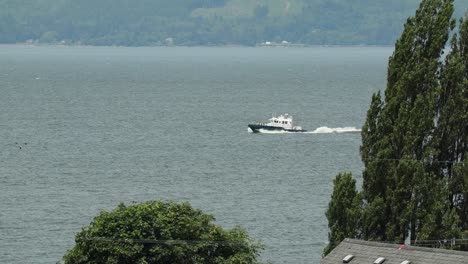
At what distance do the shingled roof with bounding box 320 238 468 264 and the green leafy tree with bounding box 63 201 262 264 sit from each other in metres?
15.4

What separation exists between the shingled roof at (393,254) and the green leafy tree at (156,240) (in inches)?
608

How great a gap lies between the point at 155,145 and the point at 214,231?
11584cm

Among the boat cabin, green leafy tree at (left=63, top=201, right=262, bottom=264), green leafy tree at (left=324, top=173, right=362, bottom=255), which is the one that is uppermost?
green leafy tree at (left=324, top=173, right=362, bottom=255)

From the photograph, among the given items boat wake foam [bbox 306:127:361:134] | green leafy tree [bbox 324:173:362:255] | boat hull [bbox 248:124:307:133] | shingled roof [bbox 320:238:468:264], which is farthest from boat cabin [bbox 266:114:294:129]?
shingled roof [bbox 320:238:468:264]

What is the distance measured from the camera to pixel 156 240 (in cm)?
5794

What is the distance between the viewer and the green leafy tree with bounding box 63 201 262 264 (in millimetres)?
57094

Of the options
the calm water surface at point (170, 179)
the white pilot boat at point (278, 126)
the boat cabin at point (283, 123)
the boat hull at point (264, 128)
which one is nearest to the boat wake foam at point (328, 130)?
the boat hull at point (264, 128)

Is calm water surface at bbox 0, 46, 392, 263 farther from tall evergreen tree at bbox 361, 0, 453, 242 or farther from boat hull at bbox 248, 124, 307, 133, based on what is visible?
tall evergreen tree at bbox 361, 0, 453, 242

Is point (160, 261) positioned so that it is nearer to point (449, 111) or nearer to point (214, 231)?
point (214, 231)

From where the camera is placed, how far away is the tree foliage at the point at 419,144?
51375mm

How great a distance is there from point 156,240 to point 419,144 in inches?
523

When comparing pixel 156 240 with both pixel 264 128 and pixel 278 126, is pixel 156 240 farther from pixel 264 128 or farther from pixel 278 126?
pixel 278 126

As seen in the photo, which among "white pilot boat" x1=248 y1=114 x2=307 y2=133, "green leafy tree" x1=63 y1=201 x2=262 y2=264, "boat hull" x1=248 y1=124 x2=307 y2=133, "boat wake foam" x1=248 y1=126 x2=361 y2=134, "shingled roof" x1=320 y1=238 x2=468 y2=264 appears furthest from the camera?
"white pilot boat" x1=248 y1=114 x2=307 y2=133

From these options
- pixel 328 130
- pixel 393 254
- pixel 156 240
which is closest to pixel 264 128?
→ pixel 328 130
